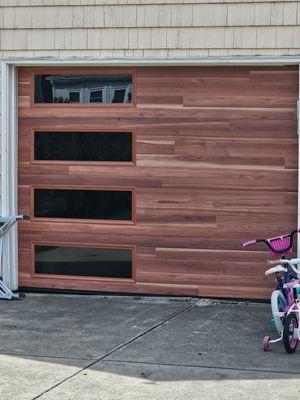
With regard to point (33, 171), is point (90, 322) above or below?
below

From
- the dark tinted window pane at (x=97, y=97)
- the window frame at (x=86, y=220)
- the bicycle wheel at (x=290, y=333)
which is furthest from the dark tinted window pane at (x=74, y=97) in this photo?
the bicycle wheel at (x=290, y=333)

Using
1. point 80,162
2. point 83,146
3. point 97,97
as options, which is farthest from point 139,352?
point 97,97

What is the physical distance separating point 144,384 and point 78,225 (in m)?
3.51

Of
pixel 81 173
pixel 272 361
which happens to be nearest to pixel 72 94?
pixel 81 173

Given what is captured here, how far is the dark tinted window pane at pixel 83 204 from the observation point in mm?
9062

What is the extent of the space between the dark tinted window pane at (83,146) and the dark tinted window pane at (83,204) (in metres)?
0.37

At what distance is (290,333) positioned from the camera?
6.72m

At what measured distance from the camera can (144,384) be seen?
231 inches

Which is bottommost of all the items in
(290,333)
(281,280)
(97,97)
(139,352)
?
(139,352)

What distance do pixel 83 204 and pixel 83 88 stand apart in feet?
4.16

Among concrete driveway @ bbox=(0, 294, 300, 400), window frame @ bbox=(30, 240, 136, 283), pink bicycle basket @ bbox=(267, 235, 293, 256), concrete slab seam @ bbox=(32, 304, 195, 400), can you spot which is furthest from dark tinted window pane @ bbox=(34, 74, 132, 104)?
pink bicycle basket @ bbox=(267, 235, 293, 256)

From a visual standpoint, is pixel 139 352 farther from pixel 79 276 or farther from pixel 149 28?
pixel 149 28

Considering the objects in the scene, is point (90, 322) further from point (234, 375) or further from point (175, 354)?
point (234, 375)

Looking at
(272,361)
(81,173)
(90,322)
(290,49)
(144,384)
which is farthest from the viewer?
(81,173)
